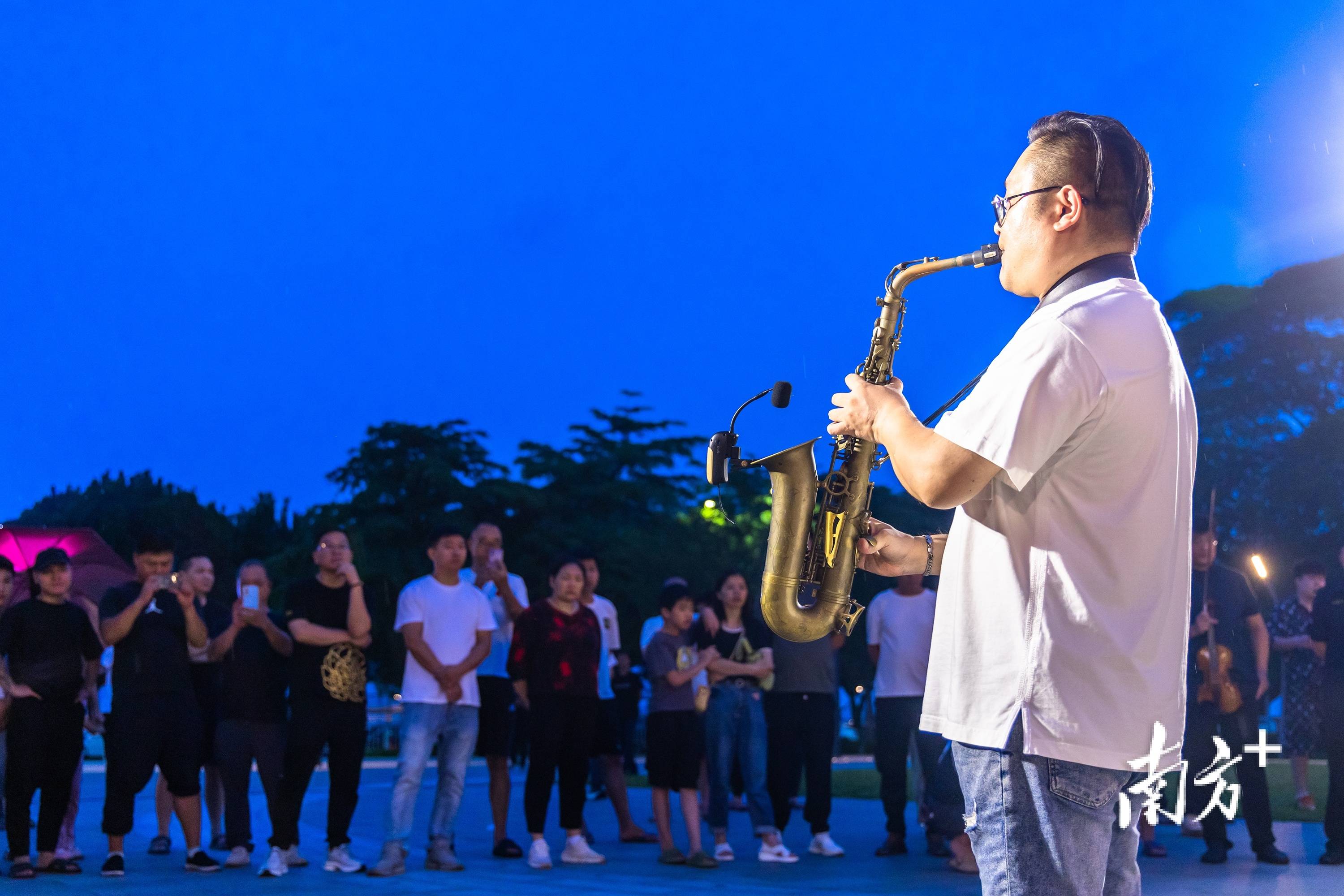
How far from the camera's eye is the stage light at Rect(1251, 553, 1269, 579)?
27.2 feet

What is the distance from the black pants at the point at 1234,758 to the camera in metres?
8.23

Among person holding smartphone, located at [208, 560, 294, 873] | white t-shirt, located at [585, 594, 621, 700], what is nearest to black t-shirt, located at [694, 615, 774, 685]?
white t-shirt, located at [585, 594, 621, 700]

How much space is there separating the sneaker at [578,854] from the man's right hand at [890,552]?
6.17 m

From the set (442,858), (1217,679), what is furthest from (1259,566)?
(442,858)

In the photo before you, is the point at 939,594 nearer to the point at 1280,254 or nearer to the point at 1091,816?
the point at 1091,816

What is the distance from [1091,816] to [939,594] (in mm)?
465

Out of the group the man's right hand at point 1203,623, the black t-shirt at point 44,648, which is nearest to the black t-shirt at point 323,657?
the black t-shirt at point 44,648

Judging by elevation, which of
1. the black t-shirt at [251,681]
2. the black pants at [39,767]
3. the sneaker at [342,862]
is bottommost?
the sneaker at [342,862]

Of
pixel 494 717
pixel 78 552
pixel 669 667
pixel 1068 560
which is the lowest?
pixel 494 717

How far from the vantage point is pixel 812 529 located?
3023mm

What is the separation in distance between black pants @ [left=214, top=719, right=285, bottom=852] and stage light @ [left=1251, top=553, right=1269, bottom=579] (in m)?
6.55

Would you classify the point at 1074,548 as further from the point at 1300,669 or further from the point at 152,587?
the point at 1300,669

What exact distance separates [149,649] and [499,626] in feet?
8.33

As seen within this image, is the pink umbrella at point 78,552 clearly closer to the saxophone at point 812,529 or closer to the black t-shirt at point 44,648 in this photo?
the black t-shirt at point 44,648
